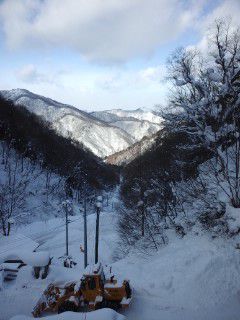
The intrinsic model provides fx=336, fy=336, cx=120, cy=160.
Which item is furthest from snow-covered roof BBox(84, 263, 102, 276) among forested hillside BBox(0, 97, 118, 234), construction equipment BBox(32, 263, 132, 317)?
forested hillside BBox(0, 97, 118, 234)

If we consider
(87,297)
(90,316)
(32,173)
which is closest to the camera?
(90,316)

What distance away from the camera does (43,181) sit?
8388 centimetres

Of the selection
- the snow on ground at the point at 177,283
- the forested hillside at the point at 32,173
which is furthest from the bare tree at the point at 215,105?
the forested hillside at the point at 32,173

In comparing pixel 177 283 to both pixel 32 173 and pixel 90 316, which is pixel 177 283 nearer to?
pixel 90 316

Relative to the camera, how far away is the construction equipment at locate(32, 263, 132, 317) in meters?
17.2

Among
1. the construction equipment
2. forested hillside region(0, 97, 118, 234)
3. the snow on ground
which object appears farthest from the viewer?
forested hillside region(0, 97, 118, 234)

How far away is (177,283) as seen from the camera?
19.3 m

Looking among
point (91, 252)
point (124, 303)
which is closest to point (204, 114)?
point (124, 303)

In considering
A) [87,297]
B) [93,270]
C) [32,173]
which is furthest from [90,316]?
[32,173]

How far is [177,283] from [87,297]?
17.4ft

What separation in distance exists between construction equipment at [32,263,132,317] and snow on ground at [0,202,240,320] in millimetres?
922

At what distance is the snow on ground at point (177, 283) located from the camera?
17.0 meters

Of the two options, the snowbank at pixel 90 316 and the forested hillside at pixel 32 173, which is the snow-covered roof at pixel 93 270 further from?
the forested hillside at pixel 32 173

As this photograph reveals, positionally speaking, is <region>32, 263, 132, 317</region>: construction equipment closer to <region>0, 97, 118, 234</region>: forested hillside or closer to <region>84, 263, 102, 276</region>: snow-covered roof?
<region>84, 263, 102, 276</region>: snow-covered roof
